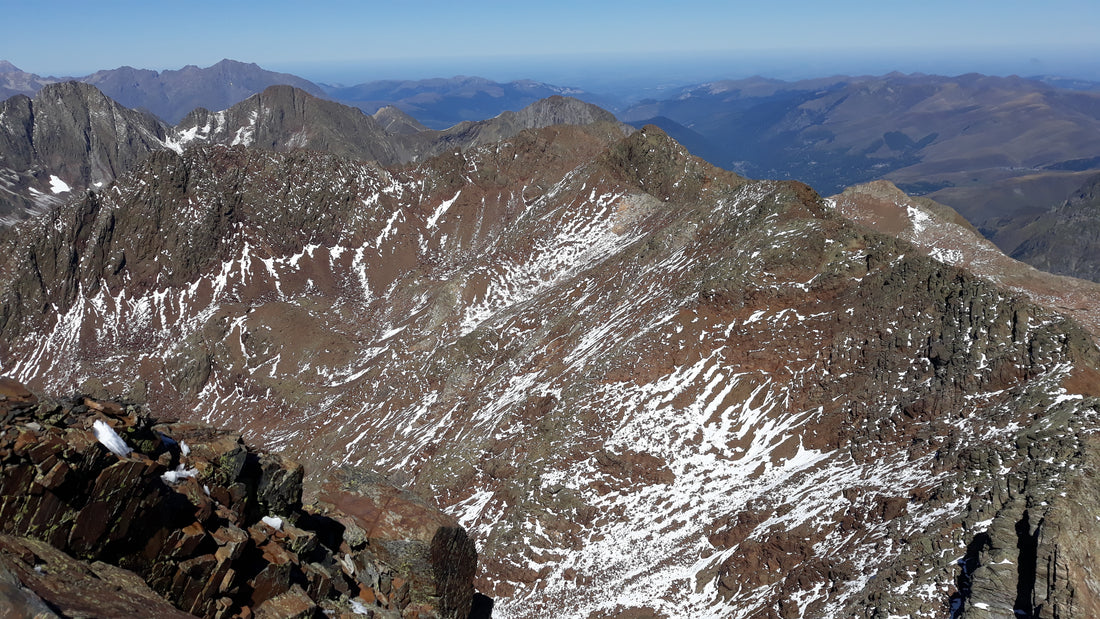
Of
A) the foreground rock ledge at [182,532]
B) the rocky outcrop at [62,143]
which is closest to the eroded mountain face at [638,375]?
the foreground rock ledge at [182,532]

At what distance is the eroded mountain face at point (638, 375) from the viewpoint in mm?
22609

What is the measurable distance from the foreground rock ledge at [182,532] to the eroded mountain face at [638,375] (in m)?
13.1

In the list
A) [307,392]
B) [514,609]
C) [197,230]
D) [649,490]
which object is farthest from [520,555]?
[197,230]

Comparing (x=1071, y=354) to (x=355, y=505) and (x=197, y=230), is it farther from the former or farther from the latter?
(x=197, y=230)

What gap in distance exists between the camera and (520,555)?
31891 millimetres

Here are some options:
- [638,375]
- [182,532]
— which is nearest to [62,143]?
[638,375]

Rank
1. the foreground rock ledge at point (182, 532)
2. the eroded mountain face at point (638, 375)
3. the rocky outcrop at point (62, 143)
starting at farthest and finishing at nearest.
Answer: the rocky outcrop at point (62, 143) < the eroded mountain face at point (638, 375) < the foreground rock ledge at point (182, 532)

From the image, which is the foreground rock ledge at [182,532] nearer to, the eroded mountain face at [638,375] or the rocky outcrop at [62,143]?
the eroded mountain face at [638,375]

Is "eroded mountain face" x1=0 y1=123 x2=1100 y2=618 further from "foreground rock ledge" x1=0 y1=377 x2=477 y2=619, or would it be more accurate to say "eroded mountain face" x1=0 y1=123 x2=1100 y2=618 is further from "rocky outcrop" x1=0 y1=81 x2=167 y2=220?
"rocky outcrop" x1=0 y1=81 x2=167 y2=220

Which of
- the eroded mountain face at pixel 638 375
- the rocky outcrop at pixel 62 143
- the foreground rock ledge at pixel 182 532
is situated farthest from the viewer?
the rocky outcrop at pixel 62 143

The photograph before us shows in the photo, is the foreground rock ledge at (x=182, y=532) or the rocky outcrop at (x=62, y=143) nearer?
the foreground rock ledge at (x=182, y=532)

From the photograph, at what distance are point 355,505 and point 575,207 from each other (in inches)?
2350

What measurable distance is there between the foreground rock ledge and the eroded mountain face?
516 inches

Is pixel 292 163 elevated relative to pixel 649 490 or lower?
elevated
